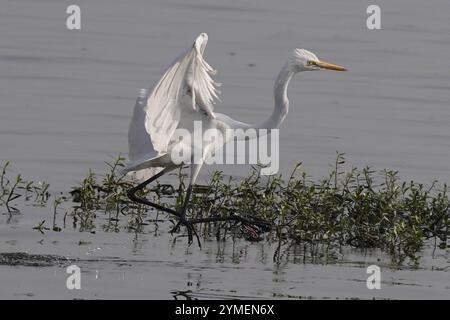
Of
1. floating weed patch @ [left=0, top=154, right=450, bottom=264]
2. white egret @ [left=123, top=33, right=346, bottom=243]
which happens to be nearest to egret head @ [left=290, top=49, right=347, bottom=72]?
white egret @ [left=123, top=33, right=346, bottom=243]

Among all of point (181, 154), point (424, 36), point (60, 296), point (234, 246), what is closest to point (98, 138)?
point (181, 154)

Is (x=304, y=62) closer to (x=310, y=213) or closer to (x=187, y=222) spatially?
(x=310, y=213)

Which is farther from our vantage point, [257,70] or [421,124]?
[257,70]

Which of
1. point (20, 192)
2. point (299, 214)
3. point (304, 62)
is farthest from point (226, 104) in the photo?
point (299, 214)

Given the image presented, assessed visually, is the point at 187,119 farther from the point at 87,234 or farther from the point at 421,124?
the point at 421,124

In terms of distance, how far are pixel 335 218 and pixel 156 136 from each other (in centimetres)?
169

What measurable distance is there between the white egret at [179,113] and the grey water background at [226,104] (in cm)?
73

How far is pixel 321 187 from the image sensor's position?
10.3 meters

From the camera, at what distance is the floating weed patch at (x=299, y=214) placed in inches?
381

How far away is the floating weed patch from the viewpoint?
969 centimetres

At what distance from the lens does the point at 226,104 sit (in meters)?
14.4

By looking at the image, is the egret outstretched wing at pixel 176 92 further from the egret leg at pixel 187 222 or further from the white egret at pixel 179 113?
the egret leg at pixel 187 222

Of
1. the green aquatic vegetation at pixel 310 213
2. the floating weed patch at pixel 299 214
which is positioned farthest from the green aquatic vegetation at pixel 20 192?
the green aquatic vegetation at pixel 310 213
